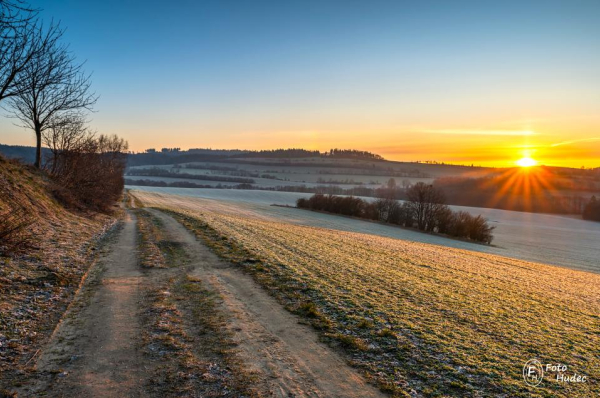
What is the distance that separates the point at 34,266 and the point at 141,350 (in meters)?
6.73

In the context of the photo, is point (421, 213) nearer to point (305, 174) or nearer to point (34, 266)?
point (34, 266)

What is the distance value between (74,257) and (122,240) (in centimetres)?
483

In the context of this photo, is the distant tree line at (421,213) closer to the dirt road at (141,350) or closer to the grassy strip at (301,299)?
the grassy strip at (301,299)

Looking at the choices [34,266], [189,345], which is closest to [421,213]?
[34,266]

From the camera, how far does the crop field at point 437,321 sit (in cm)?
635

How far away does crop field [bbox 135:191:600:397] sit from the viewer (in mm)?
6348

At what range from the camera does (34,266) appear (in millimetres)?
10914

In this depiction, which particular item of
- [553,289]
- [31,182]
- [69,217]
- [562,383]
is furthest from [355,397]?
[31,182]

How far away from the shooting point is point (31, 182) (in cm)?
2269

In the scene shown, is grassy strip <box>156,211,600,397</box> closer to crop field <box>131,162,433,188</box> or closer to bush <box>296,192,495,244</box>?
bush <box>296,192,495,244</box>

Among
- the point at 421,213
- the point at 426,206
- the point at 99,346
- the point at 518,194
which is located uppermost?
the point at 518,194

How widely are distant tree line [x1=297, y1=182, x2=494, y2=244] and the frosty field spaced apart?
15.1 feet

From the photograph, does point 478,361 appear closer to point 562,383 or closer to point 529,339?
point 562,383

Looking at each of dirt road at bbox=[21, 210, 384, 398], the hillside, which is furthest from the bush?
dirt road at bbox=[21, 210, 384, 398]
